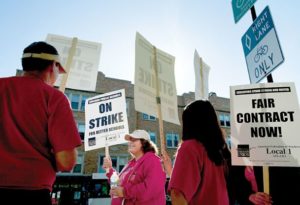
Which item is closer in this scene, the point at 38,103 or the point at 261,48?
the point at 38,103

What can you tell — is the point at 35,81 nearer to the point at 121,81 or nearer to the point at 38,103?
the point at 38,103

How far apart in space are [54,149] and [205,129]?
48.2 inches

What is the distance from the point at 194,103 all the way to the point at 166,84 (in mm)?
2426

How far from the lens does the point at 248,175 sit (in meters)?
3.07

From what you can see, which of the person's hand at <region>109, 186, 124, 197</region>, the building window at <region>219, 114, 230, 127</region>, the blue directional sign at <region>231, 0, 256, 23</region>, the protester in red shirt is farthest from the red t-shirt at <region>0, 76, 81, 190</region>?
the building window at <region>219, 114, 230, 127</region>

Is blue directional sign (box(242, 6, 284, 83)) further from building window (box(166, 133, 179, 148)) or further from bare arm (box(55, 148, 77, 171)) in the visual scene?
building window (box(166, 133, 179, 148))

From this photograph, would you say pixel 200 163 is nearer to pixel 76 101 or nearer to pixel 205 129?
pixel 205 129

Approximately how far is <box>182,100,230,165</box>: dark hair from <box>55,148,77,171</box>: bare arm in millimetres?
992

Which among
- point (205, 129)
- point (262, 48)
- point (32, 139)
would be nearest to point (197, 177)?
point (205, 129)

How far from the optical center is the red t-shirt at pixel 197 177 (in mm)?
2041

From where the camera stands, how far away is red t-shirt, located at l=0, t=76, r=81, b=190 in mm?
1579

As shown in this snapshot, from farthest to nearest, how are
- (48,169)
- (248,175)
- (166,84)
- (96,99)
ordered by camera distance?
(96,99)
(166,84)
(248,175)
(48,169)

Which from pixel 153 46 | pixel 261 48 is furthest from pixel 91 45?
pixel 261 48

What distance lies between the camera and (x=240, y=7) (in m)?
4.20
